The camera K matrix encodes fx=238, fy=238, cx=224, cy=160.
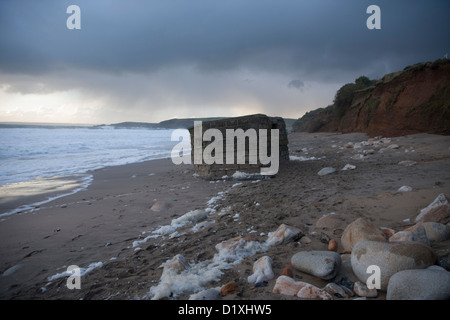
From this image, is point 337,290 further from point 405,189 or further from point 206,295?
point 405,189

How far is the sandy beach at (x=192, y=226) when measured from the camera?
2.60 m

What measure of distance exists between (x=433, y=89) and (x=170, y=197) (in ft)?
50.2

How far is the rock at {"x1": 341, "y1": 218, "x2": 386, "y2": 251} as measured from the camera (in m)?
2.46

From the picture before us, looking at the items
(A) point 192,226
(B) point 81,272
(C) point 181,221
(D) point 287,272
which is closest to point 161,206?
(C) point 181,221

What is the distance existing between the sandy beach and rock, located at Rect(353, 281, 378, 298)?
0.04 m

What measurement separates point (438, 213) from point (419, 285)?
1823mm

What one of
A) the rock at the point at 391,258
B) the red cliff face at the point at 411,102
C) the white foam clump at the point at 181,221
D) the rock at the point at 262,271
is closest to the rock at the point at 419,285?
the rock at the point at 391,258

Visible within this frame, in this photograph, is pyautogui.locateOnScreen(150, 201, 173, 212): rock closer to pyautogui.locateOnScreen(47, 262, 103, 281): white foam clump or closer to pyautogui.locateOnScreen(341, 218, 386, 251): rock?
pyautogui.locateOnScreen(47, 262, 103, 281): white foam clump

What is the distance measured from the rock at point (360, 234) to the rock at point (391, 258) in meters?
0.49

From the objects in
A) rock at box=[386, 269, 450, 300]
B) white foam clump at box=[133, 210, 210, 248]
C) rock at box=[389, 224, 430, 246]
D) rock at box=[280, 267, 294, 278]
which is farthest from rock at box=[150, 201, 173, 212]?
rock at box=[386, 269, 450, 300]

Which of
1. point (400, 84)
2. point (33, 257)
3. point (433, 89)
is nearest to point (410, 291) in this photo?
point (33, 257)
